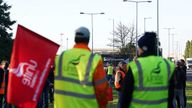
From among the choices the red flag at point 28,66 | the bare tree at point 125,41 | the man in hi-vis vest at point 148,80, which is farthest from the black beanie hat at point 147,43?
the bare tree at point 125,41

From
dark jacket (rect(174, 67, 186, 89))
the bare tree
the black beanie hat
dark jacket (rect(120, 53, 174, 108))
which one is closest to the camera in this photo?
dark jacket (rect(120, 53, 174, 108))

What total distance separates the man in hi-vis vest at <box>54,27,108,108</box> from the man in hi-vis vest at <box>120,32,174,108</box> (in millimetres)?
289

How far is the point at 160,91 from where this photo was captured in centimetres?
705

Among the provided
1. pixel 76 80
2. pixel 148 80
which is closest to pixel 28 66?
pixel 76 80

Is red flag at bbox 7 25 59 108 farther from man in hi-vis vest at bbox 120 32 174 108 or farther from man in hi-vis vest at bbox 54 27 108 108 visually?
man in hi-vis vest at bbox 120 32 174 108

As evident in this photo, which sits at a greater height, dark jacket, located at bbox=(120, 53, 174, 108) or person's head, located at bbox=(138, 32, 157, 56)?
person's head, located at bbox=(138, 32, 157, 56)

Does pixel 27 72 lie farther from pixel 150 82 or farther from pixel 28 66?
pixel 150 82

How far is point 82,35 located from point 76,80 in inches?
22.2

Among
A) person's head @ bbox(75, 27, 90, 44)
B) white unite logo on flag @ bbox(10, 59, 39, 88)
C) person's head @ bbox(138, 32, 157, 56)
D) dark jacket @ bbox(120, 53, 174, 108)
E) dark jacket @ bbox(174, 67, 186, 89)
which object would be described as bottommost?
dark jacket @ bbox(174, 67, 186, 89)

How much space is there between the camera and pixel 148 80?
695cm

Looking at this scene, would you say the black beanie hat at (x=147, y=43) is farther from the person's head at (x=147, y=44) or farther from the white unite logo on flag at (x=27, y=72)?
the white unite logo on flag at (x=27, y=72)

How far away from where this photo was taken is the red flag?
6.86 m

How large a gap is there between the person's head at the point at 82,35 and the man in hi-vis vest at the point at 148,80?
0.63m

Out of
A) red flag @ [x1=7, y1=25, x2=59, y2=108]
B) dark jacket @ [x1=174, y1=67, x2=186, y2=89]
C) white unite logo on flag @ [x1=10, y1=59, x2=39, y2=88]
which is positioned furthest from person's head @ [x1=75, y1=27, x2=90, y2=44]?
dark jacket @ [x1=174, y1=67, x2=186, y2=89]
